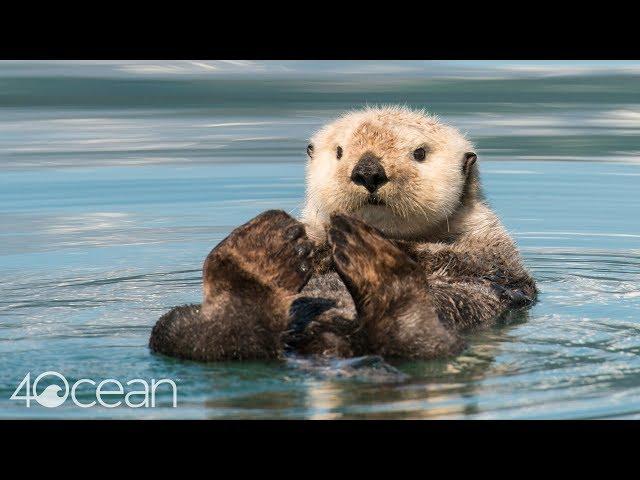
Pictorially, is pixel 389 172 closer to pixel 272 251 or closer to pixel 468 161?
pixel 468 161

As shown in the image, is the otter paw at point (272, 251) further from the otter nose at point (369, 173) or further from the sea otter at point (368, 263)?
the otter nose at point (369, 173)

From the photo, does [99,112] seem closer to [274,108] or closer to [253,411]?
[274,108]

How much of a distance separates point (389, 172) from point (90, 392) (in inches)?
71.3

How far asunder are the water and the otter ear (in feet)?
2.46

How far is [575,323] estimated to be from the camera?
620cm

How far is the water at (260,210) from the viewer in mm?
4996

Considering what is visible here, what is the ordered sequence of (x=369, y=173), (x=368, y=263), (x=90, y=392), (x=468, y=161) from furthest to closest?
(x=468, y=161), (x=369, y=173), (x=368, y=263), (x=90, y=392)

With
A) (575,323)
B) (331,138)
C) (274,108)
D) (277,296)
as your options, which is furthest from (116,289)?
(274,108)

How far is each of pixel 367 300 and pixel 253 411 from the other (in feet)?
2.75

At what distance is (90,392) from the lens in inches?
197

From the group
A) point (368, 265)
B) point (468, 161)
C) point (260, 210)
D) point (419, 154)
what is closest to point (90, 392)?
point (368, 265)

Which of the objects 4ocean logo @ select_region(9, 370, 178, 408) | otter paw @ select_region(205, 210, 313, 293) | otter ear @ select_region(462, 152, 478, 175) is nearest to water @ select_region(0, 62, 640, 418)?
4ocean logo @ select_region(9, 370, 178, 408)

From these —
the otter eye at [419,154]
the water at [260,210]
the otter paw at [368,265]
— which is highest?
the otter eye at [419,154]

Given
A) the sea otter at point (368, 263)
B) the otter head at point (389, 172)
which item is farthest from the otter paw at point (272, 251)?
the otter head at point (389, 172)
